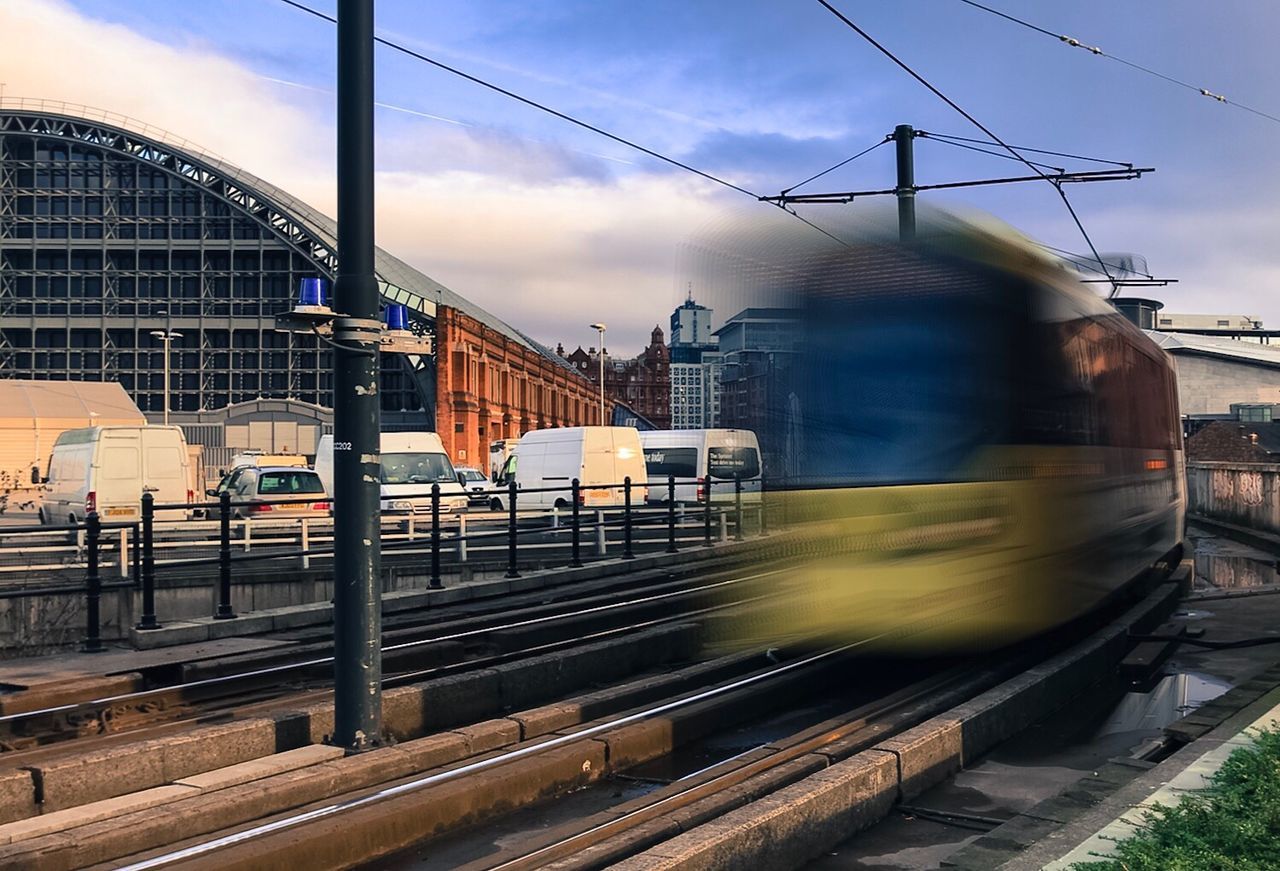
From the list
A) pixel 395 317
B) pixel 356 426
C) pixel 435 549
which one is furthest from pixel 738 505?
pixel 356 426

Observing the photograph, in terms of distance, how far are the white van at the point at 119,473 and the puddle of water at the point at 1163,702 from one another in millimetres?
18748

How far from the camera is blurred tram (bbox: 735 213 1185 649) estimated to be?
28.7ft

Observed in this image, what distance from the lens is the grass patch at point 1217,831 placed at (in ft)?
15.2

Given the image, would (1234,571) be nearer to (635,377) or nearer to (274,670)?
(274,670)

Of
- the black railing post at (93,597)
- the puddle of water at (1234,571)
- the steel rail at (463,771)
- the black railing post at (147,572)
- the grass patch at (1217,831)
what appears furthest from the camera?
the puddle of water at (1234,571)

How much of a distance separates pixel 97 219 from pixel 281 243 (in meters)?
11.9

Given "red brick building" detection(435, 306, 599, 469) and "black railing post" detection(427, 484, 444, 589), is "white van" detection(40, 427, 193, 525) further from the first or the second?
"red brick building" detection(435, 306, 599, 469)

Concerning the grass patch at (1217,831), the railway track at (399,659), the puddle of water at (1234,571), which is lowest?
the puddle of water at (1234,571)

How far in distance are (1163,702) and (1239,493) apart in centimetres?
2522

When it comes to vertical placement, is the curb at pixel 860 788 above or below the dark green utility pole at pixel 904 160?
below

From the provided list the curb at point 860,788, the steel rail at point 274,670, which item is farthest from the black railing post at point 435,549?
the curb at point 860,788

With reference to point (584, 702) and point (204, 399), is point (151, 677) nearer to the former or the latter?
point (584, 702)

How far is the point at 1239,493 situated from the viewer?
107 ft

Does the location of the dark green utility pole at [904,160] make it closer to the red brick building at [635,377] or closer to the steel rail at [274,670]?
the steel rail at [274,670]
